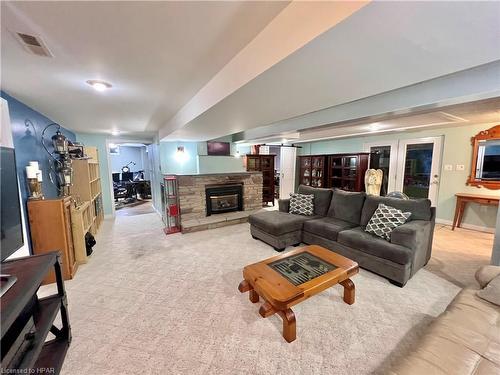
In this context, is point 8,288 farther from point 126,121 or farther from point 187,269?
point 126,121

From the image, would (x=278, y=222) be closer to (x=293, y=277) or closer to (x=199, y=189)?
(x=293, y=277)

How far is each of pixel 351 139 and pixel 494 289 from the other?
5.13 m

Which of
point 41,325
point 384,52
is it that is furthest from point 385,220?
point 41,325

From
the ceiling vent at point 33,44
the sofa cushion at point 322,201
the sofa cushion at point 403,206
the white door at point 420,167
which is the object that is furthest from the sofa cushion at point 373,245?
the ceiling vent at point 33,44

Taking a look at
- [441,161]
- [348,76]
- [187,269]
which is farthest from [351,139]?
[187,269]

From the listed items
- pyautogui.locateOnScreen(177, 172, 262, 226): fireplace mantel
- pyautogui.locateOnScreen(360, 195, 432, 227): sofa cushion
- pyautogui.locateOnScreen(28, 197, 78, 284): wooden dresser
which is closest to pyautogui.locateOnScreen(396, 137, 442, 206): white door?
pyautogui.locateOnScreen(360, 195, 432, 227): sofa cushion

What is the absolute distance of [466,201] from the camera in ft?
13.1

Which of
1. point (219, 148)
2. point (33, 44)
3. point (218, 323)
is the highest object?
point (33, 44)

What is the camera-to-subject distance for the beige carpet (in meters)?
1.44

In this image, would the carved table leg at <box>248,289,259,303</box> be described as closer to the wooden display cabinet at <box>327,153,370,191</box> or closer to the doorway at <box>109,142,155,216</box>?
the wooden display cabinet at <box>327,153,370,191</box>

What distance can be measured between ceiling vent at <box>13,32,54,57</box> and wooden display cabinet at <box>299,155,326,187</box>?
20.5 ft

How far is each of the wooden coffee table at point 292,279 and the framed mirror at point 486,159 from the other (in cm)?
393

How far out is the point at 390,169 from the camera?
5297 mm

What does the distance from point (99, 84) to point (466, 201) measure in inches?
239
